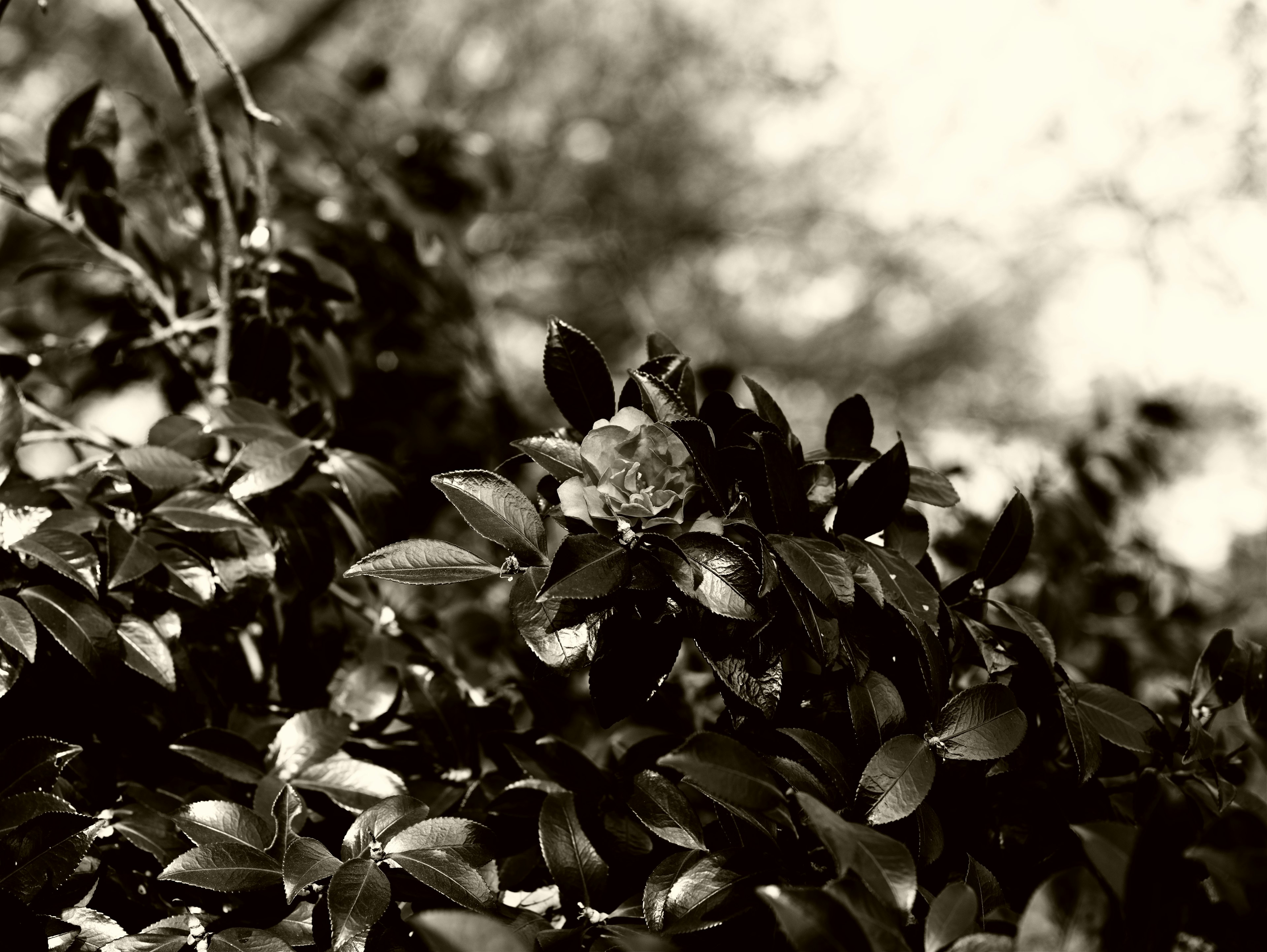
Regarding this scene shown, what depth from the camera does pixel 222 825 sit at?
92 centimetres

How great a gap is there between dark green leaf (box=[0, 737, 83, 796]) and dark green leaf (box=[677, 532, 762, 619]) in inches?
24.5

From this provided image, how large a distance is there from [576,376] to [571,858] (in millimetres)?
489

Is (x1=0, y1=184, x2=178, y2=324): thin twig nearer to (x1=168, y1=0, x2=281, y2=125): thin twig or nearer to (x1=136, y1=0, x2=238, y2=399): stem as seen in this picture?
(x1=136, y1=0, x2=238, y2=399): stem

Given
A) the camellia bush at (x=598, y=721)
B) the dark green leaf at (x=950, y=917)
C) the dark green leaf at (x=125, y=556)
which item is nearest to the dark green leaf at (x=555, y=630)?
the camellia bush at (x=598, y=721)

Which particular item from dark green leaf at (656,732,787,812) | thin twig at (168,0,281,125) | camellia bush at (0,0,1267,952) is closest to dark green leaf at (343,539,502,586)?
camellia bush at (0,0,1267,952)

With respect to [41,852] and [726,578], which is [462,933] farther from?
[41,852]

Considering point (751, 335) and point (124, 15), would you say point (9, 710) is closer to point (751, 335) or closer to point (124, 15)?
point (751, 335)

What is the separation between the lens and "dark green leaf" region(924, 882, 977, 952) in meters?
0.70

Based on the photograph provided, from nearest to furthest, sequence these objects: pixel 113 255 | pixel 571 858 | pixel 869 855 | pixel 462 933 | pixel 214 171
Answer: pixel 462 933 < pixel 869 855 < pixel 571 858 < pixel 214 171 < pixel 113 255

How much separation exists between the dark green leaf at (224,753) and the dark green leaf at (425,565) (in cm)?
35

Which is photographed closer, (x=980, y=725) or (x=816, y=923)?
(x=816, y=923)

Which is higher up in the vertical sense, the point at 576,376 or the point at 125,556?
the point at 576,376

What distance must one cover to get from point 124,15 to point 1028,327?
4.12 m

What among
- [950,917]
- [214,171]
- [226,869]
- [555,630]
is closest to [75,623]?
[226,869]
